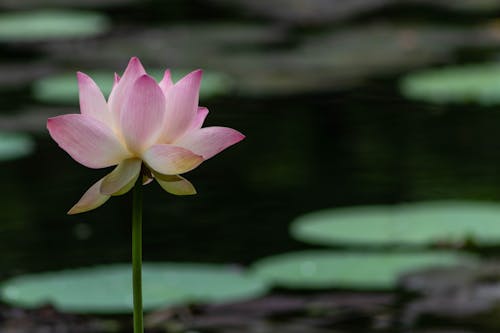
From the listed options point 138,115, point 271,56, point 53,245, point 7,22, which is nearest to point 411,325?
point 53,245

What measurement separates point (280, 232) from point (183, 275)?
1.61 feet

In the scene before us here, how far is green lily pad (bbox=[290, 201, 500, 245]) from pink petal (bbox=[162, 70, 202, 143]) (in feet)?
5.50

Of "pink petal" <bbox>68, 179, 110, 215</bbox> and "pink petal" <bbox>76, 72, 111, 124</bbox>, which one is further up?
"pink petal" <bbox>76, 72, 111, 124</bbox>

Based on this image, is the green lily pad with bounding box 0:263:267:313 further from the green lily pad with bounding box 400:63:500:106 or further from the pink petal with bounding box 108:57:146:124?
the green lily pad with bounding box 400:63:500:106

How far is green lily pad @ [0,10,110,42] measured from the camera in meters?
6.18

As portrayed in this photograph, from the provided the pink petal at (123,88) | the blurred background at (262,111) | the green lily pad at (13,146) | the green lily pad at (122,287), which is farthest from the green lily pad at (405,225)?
the pink petal at (123,88)

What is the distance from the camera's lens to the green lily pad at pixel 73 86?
482 cm

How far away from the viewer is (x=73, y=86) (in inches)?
198

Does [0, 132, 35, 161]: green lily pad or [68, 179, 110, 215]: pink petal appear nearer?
[68, 179, 110, 215]: pink petal

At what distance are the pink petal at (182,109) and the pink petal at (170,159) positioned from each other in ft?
0.08

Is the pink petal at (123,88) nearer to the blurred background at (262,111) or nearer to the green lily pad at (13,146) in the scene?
the blurred background at (262,111)

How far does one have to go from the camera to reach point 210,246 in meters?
2.95

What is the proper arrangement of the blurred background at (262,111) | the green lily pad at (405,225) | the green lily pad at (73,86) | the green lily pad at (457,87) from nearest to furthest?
1. the green lily pad at (405,225)
2. the blurred background at (262,111)
3. the green lily pad at (457,87)
4. the green lily pad at (73,86)

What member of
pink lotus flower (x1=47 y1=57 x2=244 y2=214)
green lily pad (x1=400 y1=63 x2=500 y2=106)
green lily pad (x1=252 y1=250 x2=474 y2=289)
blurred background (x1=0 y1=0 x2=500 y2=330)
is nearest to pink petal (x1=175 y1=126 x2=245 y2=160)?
pink lotus flower (x1=47 y1=57 x2=244 y2=214)
